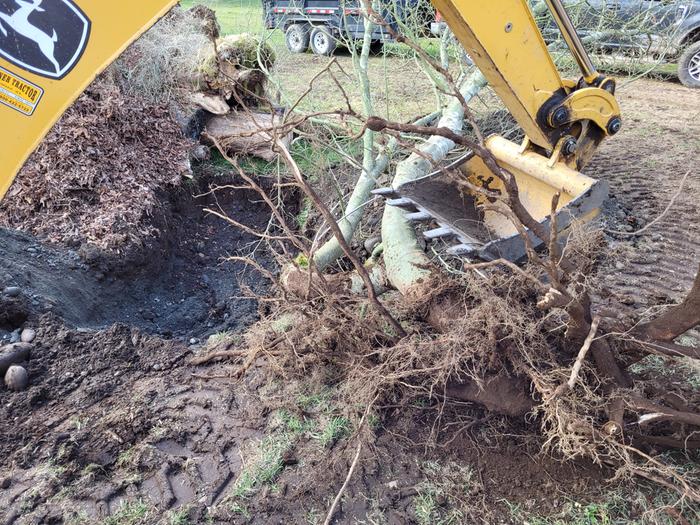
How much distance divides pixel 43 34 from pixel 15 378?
80.4 inches

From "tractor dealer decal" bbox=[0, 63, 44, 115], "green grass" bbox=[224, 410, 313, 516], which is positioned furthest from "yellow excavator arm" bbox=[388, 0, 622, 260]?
"tractor dealer decal" bbox=[0, 63, 44, 115]

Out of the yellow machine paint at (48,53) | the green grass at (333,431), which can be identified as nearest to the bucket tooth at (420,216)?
the green grass at (333,431)

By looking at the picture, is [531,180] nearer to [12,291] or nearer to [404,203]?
[404,203]

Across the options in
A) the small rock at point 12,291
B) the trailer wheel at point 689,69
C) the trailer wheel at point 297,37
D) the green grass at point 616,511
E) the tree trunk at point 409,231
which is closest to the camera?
the green grass at point 616,511

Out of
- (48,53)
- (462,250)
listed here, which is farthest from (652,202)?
(48,53)

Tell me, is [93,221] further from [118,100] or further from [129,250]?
[118,100]

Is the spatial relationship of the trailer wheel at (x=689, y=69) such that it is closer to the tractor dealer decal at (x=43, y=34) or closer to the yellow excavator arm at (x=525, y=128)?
the yellow excavator arm at (x=525, y=128)

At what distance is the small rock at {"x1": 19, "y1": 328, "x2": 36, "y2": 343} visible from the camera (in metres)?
3.17

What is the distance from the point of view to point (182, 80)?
623cm

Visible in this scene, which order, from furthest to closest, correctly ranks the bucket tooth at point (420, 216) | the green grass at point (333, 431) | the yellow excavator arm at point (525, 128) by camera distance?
1. the bucket tooth at point (420, 216)
2. the yellow excavator arm at point (525, 128)
3. the green grass at point (333, 431)

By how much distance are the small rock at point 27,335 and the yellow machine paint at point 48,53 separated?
5.99ft

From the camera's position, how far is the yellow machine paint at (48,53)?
5.30 feet

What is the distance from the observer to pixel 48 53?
65.7 inches

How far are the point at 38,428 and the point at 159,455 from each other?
692 mm
